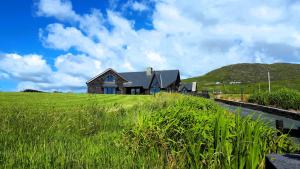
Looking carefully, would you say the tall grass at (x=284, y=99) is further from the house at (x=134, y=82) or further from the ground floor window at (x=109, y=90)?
the ground floor window at (x=109, y=90)

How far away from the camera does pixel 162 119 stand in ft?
29.1

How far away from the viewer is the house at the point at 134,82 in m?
80.2

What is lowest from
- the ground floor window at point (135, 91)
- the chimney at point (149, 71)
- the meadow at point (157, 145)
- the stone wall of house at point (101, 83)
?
the meadow at point (157, 145)

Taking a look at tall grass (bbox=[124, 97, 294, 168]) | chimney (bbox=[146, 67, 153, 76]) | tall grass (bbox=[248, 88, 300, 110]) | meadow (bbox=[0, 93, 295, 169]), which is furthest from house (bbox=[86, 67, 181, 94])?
tall grass (bbox=[124, 97, 294, 168])

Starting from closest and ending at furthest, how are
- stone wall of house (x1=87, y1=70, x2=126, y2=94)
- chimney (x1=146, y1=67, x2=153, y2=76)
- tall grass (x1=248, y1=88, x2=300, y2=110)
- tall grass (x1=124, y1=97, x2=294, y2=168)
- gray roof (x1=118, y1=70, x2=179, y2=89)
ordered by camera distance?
tall grass (x1=124, y1=97, x2=294, y2=168) → tall grass (x1=248, y1=88, x2=300, y2=110) → stone wall of house (x1=87, y1=70, x2=126, y2=94) → gray roof (x1=118, y1=70, x2=179, y2=89) → chimney (x1=146, y1=67, x2=153, y2=76)

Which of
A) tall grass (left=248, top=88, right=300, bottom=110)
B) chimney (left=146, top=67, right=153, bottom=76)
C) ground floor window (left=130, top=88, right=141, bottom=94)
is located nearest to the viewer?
tall grass (left=248, top=88, right=300, bottom=110)

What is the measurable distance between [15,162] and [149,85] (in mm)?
76172

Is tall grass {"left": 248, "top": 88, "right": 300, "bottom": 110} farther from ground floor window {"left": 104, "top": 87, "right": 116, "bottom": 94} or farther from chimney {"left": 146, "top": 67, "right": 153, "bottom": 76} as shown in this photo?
chimney {"left": 146, "top": 67, "right": 153, "bottom": 76}

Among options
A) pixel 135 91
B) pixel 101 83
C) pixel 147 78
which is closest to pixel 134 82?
pixel 135 91

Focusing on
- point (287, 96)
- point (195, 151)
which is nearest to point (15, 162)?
point (195, 151)

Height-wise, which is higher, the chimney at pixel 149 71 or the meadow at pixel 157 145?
the chimney at pixel 149 71

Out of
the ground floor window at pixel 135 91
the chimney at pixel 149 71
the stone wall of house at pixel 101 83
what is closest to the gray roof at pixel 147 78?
the chimney at pixel 149 71

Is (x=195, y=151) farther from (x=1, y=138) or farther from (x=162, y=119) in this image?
(x=1, y=138)

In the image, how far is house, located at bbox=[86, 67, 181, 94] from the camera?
263ft
